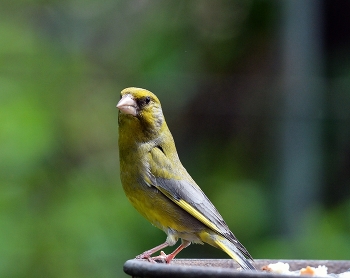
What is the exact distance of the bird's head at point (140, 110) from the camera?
441 cm

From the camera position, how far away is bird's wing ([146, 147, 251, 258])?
432 centimetres

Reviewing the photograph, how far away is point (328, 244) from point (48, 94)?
10.4ft

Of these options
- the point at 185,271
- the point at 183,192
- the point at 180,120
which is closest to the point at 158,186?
the point at 183,192

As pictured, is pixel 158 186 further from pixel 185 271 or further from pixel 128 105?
pixel 185 271

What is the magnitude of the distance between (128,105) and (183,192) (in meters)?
0.63

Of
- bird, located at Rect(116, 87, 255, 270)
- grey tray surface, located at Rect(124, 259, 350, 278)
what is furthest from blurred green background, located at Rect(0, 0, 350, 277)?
grey tray surface, located at Rect(124, 259, 350, 278)

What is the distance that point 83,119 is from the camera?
793 cm

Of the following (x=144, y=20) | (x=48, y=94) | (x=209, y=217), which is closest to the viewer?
(x=209, y=217)

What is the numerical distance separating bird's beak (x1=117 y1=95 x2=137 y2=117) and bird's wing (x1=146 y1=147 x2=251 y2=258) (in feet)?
1.04

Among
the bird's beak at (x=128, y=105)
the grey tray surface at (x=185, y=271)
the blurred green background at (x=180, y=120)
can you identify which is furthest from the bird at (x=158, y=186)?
the blurred green background at (x=180, y=120)

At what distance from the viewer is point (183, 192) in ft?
14.6

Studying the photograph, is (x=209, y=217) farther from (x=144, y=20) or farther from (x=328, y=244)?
(x=144, y=20)

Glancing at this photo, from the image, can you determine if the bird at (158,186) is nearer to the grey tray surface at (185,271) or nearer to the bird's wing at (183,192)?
the bird's wing at (183,192)

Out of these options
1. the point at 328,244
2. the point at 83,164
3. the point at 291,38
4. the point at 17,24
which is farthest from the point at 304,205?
the point at 17,24
